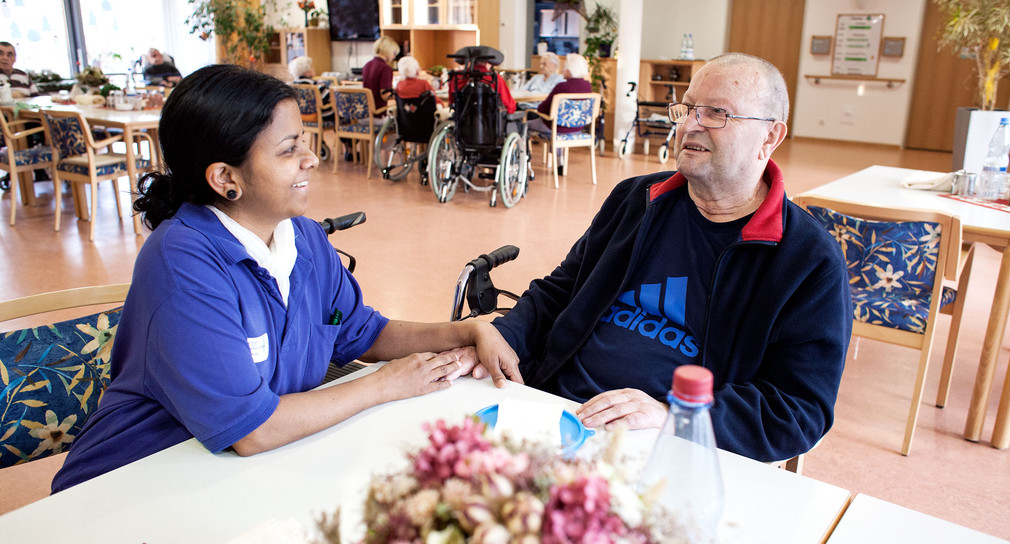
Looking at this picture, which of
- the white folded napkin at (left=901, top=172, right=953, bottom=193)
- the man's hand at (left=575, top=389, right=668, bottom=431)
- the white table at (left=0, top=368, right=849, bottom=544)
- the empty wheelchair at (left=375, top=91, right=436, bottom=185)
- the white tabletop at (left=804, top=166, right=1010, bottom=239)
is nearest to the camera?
the white table at (left=0, top=368, right=849, bottom=544)

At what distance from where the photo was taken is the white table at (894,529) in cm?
88

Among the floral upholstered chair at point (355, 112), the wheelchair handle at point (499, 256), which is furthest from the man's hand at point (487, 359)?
the floral upholstered chair at point (355, 112)

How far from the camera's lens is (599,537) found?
18.7 inches

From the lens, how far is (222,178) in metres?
1.21

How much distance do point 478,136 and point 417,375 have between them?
4736 millimetres

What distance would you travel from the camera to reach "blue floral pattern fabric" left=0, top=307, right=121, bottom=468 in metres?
1.34

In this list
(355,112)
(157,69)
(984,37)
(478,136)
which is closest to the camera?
(984,37)

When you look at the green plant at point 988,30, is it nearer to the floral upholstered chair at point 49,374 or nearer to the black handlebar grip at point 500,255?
the black handlebar grip at point 500,255

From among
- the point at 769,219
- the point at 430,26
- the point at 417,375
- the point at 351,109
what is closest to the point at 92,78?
the point at 351,109

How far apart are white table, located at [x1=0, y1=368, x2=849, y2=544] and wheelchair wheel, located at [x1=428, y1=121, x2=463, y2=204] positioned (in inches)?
199

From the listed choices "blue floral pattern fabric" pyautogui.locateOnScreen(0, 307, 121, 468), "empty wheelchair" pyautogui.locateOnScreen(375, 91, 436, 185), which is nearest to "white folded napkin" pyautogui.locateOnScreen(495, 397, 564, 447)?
"blue floral pattern fabric" pyautogui.locateOnScreen(0, 307, 121, 468)

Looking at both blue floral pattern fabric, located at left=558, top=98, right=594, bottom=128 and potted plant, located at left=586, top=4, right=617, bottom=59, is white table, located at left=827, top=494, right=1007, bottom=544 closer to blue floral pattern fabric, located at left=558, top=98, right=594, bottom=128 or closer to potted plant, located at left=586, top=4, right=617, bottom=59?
blue floral pattern fabric, located at left=558, top=98, right=594, bottom=128

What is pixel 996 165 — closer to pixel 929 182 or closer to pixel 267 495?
pixel 929 182

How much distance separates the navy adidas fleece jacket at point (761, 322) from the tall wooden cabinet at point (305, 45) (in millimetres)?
10594
